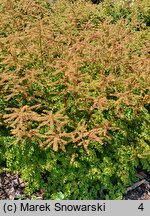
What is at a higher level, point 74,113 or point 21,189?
point 74,113

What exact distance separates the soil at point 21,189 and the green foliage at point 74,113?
98 millimetres

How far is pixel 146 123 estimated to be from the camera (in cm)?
385

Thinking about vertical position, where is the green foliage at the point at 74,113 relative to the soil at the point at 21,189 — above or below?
above

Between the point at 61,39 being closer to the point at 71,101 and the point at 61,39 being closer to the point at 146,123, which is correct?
the point at 71,101

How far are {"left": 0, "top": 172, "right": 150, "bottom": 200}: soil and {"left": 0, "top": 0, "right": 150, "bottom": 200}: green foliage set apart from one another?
98 millimetres

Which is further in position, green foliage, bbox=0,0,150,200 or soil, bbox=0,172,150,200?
soil, bbox=0,172,150,200

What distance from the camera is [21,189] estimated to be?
3.62 m

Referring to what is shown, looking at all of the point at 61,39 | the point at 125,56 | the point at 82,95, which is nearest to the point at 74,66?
the point at 82,95

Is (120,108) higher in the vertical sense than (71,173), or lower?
higher

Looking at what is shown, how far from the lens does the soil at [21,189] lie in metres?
3.54

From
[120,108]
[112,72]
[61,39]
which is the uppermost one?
[61,39]

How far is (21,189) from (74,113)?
1004 millimetres

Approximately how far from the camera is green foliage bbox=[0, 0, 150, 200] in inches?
134

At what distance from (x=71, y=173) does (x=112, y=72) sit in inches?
51.2
